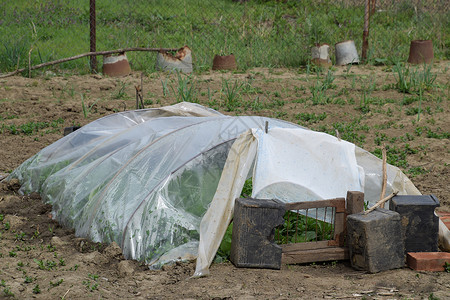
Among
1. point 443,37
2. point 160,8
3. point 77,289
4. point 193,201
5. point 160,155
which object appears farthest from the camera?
point 160,8

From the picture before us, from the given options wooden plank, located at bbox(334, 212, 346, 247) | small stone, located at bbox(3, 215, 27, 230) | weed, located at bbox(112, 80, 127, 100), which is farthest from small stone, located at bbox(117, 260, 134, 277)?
weed, located at bbox(112, 80, 127, 100)

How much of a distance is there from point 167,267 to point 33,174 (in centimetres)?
210

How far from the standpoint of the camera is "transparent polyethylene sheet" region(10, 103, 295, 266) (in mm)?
3953

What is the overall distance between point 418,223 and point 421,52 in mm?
6853

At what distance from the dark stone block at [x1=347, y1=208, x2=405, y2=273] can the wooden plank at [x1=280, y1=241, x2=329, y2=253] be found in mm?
193

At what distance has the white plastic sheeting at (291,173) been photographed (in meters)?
3.92

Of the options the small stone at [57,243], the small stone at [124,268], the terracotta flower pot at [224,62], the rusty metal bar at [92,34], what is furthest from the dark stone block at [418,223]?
the rusty metal bar at [92,34]

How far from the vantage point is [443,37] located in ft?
37.6

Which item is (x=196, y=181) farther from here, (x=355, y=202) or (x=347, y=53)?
(x=347, y=53)

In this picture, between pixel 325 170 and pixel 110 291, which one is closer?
pixel 110 291

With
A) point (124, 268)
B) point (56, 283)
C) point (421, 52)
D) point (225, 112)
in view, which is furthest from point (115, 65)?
point (56, 283)

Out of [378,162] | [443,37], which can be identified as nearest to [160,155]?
[378,162]

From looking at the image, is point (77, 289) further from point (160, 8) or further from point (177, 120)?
point (160, 8)

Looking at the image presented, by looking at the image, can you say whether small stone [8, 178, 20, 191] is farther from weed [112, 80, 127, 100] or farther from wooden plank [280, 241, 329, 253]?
weed [112, 80, 127, 100]
